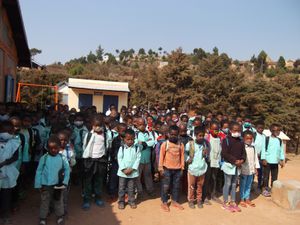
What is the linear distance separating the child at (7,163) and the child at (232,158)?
11.3 ft

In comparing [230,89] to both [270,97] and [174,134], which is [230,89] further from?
[174,134]

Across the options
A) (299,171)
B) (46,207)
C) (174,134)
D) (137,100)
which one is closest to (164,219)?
(174,134)

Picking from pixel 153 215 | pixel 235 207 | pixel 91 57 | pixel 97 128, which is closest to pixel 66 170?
pixel 97 128

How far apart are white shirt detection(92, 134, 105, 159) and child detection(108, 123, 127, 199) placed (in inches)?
14.6

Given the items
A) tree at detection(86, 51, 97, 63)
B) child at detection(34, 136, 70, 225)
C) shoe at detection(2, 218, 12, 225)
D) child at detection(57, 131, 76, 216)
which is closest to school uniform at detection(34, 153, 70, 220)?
child at detection(34, 136, 70, 225)

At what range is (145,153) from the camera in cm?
558

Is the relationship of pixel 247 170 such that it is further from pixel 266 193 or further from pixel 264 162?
pixel 266 193

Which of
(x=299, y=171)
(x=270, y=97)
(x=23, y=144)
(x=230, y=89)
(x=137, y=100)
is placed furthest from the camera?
(x=137, y=100)

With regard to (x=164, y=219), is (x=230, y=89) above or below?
above

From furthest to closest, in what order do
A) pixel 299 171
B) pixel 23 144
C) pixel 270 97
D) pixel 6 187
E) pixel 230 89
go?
1. pixel 230 89
2. pixel 270 97
3. pixel 299 171
4. pixel 23 144
5. pixel 6 187

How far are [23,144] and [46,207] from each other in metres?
1.09

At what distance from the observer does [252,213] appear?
17.5 ft

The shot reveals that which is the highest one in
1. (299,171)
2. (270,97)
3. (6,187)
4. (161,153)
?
(270,97)

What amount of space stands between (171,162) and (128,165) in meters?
0.74
